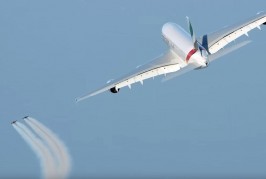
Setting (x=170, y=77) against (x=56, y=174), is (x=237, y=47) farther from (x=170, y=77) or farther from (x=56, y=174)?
(x=56, y=174)

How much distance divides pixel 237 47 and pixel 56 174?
4250cm

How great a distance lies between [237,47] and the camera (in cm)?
19738

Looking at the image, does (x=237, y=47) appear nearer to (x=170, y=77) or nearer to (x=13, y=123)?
(x=170, y=77)

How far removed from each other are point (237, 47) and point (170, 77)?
13.9 m

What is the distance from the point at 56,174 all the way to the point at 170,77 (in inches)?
1174

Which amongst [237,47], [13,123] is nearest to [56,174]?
[13,123]

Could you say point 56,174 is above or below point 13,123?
below

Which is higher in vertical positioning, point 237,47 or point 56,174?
point 237,47

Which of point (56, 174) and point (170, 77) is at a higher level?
point (170, 77)

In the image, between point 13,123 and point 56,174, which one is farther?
point 13,123

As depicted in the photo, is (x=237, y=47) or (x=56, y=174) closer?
(x=56, y=174)

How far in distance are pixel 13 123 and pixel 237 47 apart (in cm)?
4519

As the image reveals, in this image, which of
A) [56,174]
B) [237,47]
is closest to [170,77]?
Result: [237,47]

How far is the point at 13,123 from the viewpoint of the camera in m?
199
